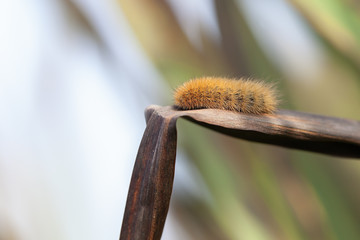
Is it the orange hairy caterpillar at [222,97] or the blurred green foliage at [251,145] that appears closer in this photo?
the orange hairy caterpillar at [222,97]

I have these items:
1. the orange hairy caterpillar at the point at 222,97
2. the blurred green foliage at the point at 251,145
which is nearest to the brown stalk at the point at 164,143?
the orange hairy caterpillar at the point at 222,97

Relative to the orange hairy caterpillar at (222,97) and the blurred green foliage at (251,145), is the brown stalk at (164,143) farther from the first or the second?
the blurred green foliage at (251,145)

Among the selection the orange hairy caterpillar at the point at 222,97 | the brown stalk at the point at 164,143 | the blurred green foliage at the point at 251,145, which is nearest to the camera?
the brown stalk at the point at 164,143

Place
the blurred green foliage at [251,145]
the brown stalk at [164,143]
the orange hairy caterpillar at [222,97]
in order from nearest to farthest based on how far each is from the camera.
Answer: the brown stalk at [164,143] < the orange hairy caterpillar at [222,97] < the blurred green foliage at [251,145]

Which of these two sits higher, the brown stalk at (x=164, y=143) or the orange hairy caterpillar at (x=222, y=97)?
the orange hairy caterpillar at (x=222, y=97)

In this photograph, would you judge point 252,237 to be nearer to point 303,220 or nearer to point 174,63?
point 303,220

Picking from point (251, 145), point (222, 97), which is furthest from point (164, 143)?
point (251, 145)
